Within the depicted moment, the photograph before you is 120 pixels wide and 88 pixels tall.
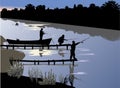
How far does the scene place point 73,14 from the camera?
12172 mm

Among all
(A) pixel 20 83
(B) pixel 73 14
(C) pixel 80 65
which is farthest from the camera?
(B) pixel 73 14

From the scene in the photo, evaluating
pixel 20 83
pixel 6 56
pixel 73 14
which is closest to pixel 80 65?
pixel 6 56

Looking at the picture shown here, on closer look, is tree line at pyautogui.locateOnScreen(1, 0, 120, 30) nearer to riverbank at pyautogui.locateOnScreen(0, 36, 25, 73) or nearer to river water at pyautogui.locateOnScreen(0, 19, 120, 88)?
river water at pyautogui.locateOnScreen(0, 19, 120, 88)

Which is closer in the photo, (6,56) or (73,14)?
(6,56)

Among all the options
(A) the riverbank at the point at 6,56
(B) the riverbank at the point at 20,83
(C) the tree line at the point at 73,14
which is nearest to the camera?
(B) the riverbank at the point at 20,83

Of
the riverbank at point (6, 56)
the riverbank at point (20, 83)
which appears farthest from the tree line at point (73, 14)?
the riverbank at point (20, 83)

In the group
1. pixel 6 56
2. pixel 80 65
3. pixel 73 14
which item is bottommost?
pixel 80 65

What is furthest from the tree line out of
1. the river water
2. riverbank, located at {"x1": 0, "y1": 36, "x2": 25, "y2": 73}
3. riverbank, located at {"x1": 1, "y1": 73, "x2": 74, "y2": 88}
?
riverbank, located at {"x1": 1, "y1": 73, "x2": 74, "y2": 88}

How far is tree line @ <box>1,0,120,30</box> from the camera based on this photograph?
9.27 metres

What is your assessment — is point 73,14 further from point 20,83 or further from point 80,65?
point 20,83

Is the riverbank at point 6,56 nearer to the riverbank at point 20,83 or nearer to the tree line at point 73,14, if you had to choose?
the riverbank at point 20,83

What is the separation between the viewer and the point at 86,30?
15180 millimetres

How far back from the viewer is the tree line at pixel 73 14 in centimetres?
927

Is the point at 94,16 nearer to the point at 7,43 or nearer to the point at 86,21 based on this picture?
the point at 86,21
